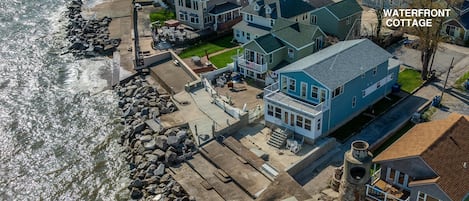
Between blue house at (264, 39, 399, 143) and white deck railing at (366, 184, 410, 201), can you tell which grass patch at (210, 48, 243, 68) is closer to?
blue house at (264, 39, 399, 143)

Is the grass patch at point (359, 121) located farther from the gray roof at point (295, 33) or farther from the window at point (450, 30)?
the window at point (450, 30)

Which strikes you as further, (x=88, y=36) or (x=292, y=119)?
(x=88, y=36)

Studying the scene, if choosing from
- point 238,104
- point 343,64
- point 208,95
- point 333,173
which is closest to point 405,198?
point 333,173

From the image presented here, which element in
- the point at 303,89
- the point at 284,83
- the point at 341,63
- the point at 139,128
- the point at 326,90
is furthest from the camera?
the point at 139,128

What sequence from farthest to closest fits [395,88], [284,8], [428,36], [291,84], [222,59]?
[284,8]
[222,59]
[428,36]
[395,88]
[291,84]

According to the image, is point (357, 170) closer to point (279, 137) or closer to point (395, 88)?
point (279, 137)

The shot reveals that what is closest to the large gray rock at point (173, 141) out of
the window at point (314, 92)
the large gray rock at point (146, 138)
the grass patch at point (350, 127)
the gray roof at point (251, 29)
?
the large gray rock at point (146, 138)

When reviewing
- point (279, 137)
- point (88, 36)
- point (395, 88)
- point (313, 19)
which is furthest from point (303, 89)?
point (88, 36)
